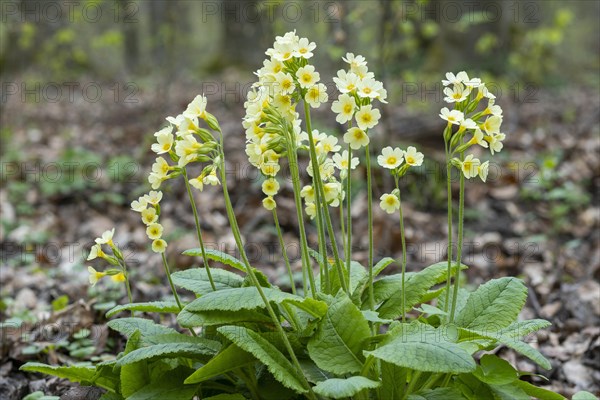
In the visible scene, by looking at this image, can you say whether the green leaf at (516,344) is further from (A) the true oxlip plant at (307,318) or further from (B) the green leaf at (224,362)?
(B) the green leaf at (224,362)

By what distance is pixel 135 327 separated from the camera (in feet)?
6.46

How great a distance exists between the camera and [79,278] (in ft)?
12.6

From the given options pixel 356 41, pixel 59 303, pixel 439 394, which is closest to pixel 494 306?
pixel 439 394

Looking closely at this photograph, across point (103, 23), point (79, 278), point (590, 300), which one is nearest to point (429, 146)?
point (590, 300)

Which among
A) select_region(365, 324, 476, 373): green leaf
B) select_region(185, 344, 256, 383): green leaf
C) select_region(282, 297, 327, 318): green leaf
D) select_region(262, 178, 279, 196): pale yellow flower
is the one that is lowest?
select_region(185, 344, 256, 383): green leaf

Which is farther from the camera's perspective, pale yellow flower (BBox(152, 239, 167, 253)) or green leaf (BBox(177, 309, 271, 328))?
pale yellow flower (BBox(152, 239, 167, 253))

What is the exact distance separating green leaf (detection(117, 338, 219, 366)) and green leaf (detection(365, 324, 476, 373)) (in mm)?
513

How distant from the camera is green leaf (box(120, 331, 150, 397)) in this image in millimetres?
1813

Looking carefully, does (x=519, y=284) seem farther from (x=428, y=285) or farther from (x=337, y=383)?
(x=337, y=383)

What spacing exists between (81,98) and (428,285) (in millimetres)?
11004

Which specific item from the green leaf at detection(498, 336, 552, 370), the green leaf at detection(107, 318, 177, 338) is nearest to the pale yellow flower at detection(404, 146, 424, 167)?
the green leaf at detection(498, 336, 552, 370)

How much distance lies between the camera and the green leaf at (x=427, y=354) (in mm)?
1507

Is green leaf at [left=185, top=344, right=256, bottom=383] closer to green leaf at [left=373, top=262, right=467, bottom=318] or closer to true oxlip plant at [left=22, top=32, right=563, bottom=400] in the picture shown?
true oxlip plant at [left=22, top=32, right=563, bottom=400]

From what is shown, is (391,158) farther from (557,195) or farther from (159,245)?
(557,195)
